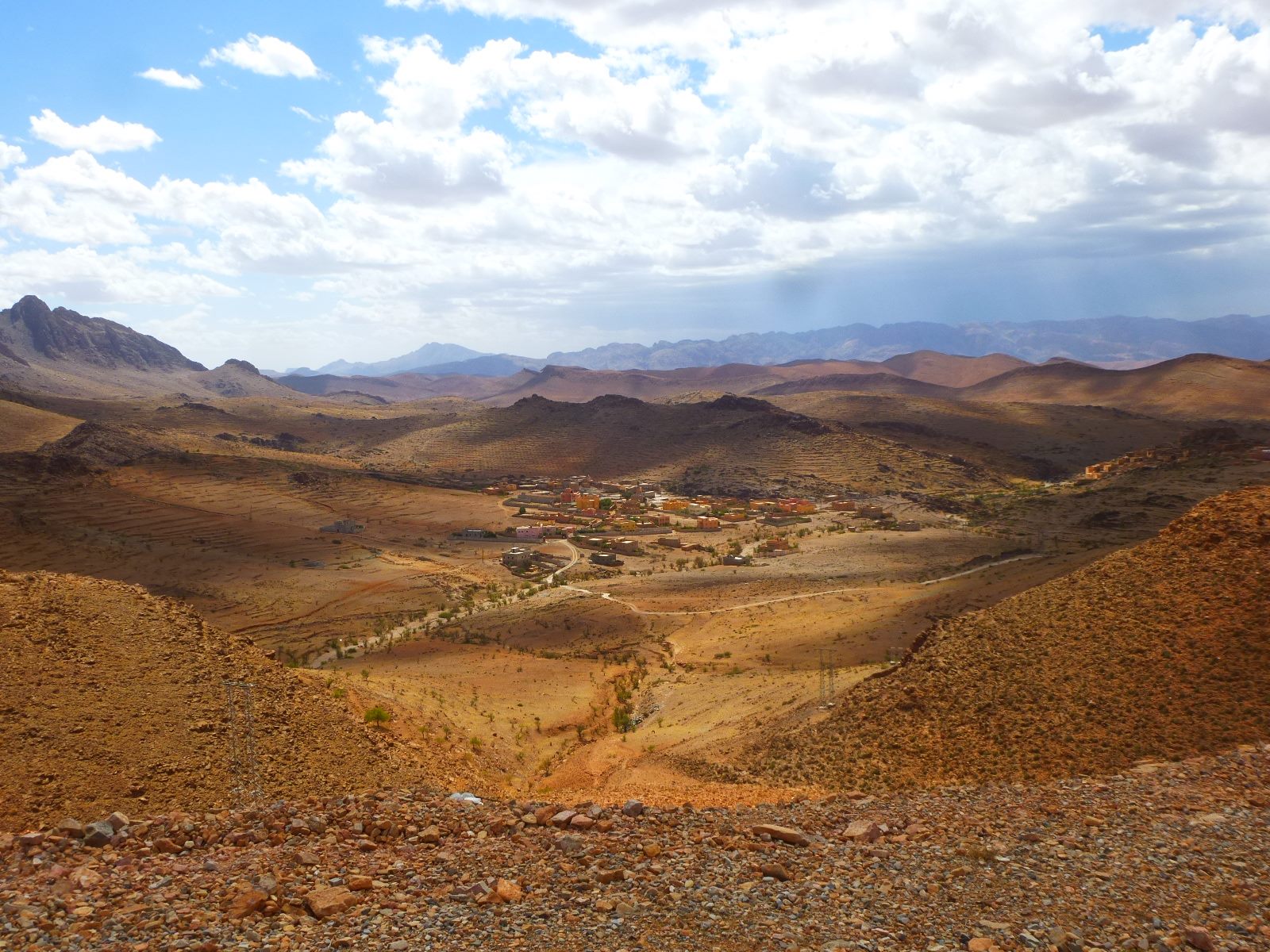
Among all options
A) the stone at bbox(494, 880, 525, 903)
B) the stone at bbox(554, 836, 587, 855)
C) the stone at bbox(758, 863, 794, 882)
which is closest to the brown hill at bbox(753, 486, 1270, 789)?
the stone at bbox(758, 863, 794, 882)

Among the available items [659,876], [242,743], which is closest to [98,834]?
[242,743]

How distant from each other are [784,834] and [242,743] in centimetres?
683

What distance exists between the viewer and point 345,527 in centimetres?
5266

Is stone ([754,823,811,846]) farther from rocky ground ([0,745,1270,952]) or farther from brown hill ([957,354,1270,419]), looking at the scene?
brown hill ([957,354,1270,419])

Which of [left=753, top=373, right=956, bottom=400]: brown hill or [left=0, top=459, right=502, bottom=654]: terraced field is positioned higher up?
[left=753, top=373, right=956, bottom=400]: brown hill

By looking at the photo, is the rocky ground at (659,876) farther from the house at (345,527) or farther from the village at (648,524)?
the house at (345,527)

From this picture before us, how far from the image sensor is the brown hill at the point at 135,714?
9398 mm

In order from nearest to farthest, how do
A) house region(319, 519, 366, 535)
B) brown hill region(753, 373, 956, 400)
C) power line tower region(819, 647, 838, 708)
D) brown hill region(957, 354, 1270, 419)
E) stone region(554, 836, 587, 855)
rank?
stone region(554, 836, 587, 855) < power line tower region(819, 647, 838, 708) < house region(319, 519, 366, 535) < brown hill region(957, 354, 1270, 419) < brown hill region(753, 373, 956, 400)

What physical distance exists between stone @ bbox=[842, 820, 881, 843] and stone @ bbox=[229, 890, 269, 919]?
5457 mm

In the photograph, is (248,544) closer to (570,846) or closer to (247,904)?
(570,846)

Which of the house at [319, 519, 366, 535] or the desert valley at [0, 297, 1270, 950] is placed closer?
the desert valley at [0, 297, 1270, 950]

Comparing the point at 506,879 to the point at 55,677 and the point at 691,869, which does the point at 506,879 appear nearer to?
the point at 691,869

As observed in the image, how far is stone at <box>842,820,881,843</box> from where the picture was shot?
877 centimetres

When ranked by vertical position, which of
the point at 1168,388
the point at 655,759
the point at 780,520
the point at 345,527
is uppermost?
the point at 1168,388
